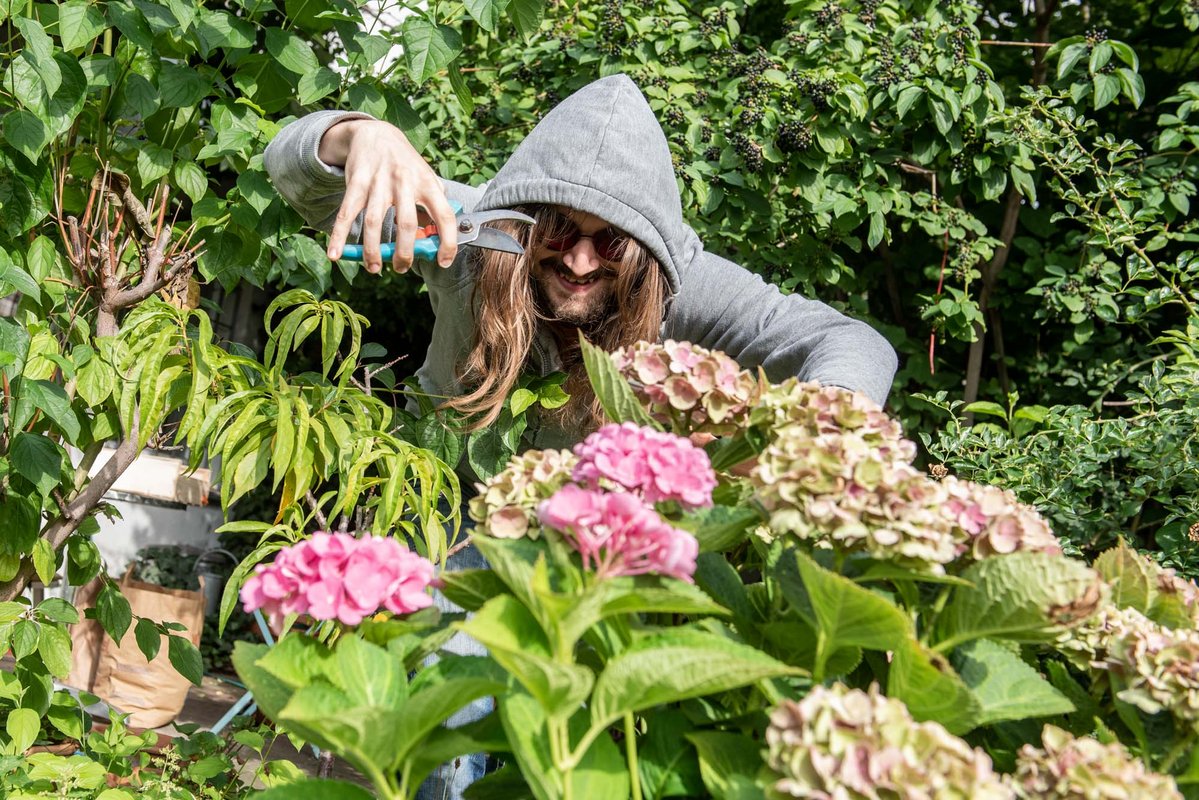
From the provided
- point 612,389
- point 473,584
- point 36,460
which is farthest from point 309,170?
point 473,584

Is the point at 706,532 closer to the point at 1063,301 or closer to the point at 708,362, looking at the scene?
the point at 708,362

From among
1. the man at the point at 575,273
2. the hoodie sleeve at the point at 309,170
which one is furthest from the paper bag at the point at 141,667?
the hoodie sleeve at the point at 309,170

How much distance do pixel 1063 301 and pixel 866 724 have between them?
2.58 meters

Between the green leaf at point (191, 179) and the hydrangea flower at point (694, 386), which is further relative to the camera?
the green leaf at point (191, 179)

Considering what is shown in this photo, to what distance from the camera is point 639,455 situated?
64 cm

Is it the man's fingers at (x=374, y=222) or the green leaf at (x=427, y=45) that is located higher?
the green leaf at (x=427, y=45)

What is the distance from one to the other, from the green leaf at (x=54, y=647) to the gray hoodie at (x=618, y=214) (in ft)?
2.52

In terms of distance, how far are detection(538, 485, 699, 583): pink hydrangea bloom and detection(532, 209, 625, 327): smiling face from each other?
110 centimetres

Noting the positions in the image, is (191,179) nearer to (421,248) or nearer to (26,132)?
(26,132)

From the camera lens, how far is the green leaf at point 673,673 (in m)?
0.56

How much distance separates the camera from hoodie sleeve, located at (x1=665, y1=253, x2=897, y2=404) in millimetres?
1235

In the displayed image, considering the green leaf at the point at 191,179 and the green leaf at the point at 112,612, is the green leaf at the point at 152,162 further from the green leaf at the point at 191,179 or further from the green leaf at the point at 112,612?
the green leaf at the point at 112,612

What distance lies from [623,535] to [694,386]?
0.20 metres

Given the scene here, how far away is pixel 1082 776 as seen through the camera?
0.54 meters
